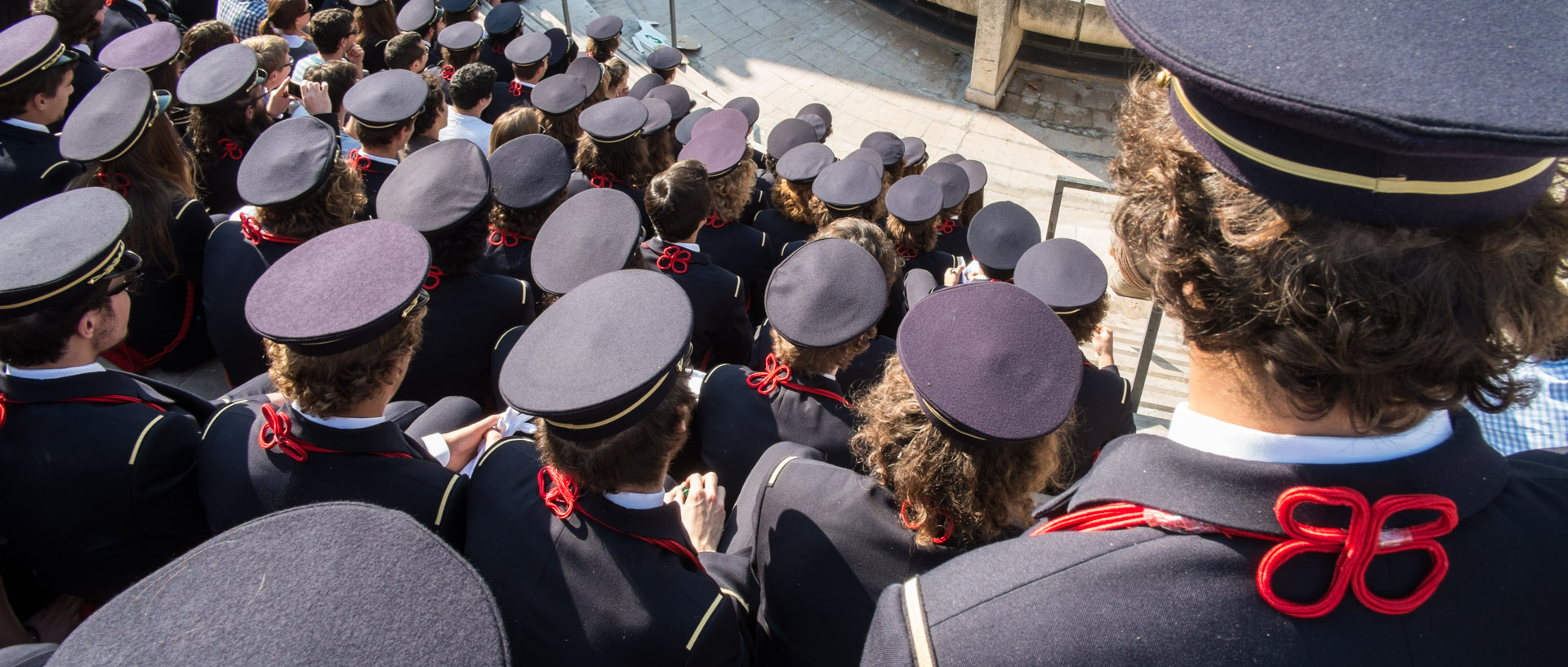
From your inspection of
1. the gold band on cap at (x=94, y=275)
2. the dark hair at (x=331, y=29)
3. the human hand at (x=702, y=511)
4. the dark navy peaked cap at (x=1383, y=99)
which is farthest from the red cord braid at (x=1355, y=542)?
the dark hair at (x=331, y=29)

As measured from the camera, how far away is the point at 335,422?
2402mm

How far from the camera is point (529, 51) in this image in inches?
312

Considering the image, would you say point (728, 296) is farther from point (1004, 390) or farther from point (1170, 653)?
point (1170, 653)

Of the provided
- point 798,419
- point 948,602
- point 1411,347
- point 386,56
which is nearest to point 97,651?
point 948,602

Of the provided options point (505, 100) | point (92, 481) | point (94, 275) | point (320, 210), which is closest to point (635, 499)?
point (92, 481)

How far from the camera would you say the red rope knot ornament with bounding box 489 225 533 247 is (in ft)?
14.7

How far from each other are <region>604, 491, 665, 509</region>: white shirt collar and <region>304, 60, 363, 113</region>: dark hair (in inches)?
212

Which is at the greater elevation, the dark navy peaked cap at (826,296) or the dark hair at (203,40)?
the dark navy peaked cap at (826,296)

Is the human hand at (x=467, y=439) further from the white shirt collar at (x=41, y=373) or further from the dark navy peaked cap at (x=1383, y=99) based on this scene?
the dark navy peaked cap at (x=1383, y=99)

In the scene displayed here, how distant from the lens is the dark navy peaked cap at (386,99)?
16.2 feet

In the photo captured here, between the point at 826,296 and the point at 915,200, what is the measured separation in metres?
2.12

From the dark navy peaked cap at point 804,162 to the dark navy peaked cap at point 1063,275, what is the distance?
2130 millimetres

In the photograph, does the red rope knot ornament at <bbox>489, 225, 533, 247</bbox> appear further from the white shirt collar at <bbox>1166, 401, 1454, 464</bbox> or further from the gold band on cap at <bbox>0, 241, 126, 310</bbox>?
the white shirt collar at <bbox>1166, 401, 1454, 464</bbox>

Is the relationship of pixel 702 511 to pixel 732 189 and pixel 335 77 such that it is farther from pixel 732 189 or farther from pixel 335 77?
pixel 335 77
